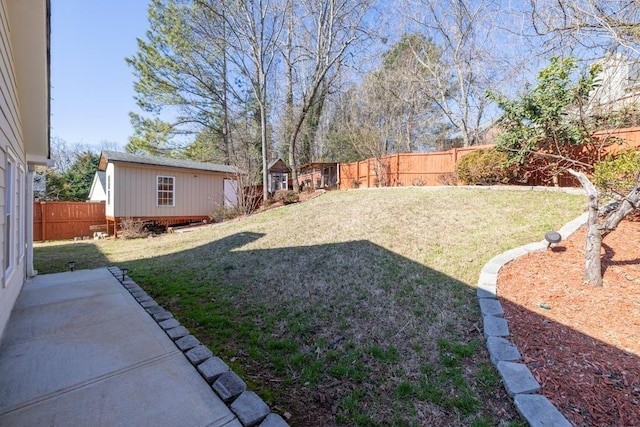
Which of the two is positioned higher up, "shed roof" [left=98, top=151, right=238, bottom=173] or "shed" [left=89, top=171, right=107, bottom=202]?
"shed roof" [left=98, top=151, right=238, bottom=173]

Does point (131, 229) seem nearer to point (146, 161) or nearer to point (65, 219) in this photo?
point (146, 161)

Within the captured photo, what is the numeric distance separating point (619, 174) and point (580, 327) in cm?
405

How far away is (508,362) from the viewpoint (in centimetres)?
245

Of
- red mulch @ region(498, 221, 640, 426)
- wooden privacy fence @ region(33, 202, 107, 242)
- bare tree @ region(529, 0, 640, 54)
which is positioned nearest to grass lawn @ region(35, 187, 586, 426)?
red mulch @ region(498, 221, 640, 426)

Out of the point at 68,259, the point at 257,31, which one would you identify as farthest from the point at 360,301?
the point at 257,31

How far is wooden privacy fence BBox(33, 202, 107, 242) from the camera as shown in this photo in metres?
11.6

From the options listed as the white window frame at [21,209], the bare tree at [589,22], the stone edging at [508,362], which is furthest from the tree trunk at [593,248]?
the white window frame at [21,209]

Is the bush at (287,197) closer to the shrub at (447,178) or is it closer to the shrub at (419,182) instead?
the shrub at (419,182)

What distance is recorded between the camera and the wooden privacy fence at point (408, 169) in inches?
455

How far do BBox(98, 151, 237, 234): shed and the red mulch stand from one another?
40.7 feet

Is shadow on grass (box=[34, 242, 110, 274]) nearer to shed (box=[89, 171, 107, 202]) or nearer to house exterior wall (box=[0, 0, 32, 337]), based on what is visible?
house exterior wall (box=[0, 0, 32, 337])

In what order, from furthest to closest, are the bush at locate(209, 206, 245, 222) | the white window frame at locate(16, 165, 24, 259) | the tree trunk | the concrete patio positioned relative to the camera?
the bush at locate(209, 206, 245, 222), the white window frame at locate(16, 165, 24, 259), the tree trunk, the concrete patio

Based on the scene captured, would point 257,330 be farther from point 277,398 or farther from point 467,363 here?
point 467,363

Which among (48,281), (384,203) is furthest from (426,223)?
(48,281)
